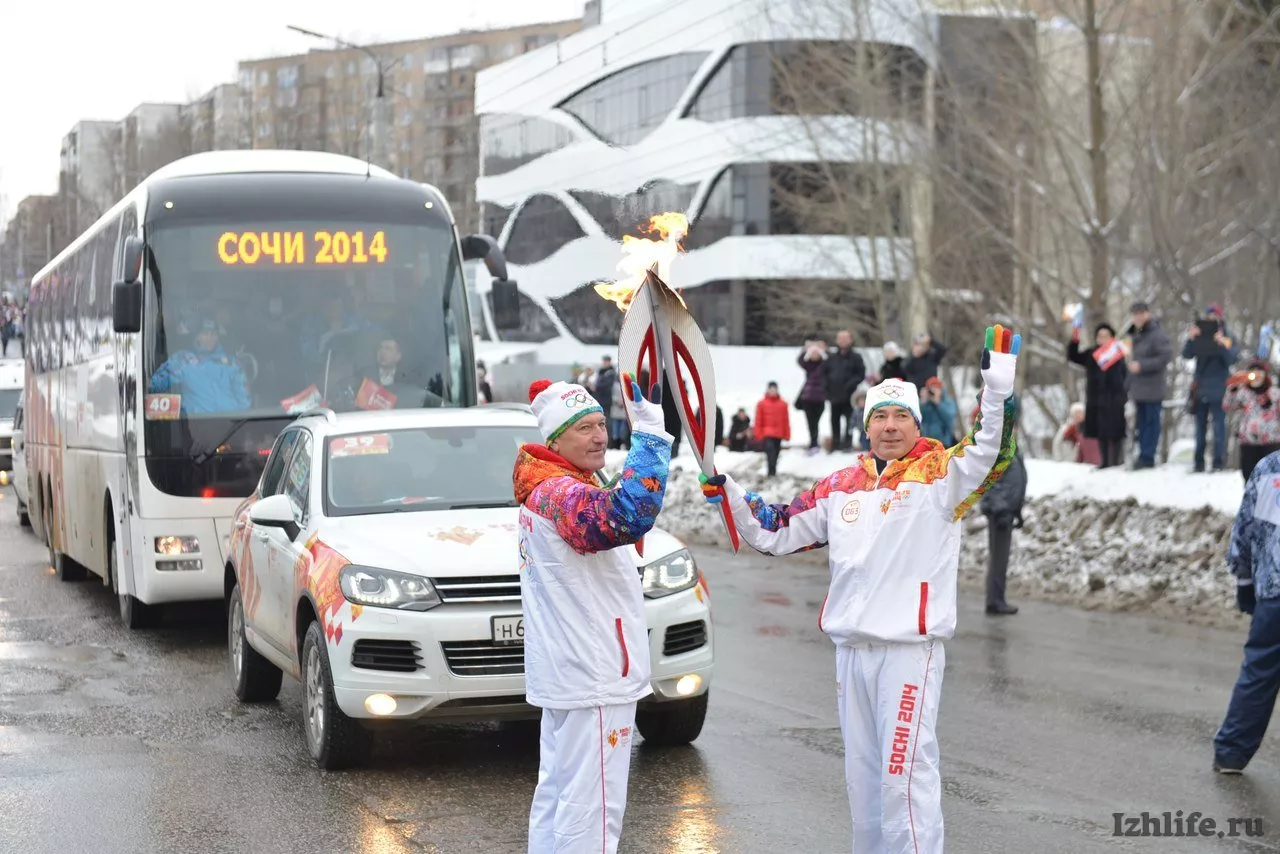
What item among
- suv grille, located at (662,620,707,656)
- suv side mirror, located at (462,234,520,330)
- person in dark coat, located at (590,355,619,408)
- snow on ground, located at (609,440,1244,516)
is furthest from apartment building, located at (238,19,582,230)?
suv grille, located at (662,620,707,656)

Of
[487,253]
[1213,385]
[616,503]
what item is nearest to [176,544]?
[487,253]

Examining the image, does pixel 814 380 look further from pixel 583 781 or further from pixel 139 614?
pixel 583 781

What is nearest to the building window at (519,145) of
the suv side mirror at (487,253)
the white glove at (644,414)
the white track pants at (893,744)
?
the suv side mirror at (487,253)

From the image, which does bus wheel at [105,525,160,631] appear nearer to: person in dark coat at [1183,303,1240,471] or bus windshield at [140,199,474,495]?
bus windshield at [140,199,474,495]

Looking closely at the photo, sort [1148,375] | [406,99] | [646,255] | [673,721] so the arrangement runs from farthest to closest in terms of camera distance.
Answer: [406,99], [1148,375], [673,721], [646,255]

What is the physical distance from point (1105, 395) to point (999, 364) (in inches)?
521

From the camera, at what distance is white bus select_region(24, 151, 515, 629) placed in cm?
1217

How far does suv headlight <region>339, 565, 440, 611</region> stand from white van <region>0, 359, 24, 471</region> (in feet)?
90.9

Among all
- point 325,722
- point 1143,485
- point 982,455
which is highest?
point 982,455

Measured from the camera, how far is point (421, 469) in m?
9.26

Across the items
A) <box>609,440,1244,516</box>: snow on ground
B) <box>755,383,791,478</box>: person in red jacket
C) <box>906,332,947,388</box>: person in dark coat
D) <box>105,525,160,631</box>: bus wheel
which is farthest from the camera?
<box>755,383,791,478</box>: person in red jacket

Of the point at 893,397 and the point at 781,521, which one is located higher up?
the point at 893,397

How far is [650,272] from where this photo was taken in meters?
5.43

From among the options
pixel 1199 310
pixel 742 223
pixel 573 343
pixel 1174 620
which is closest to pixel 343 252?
pixel 1174 620
